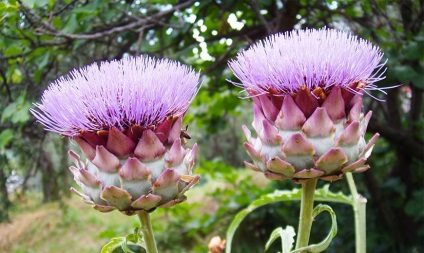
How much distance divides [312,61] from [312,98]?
0.17ft

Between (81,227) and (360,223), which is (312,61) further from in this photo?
(81,227)

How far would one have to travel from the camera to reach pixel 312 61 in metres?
0.68

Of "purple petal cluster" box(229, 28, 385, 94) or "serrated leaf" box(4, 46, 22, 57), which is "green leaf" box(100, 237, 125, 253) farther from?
"serrated leaf" box(4, 46, 22, 57)

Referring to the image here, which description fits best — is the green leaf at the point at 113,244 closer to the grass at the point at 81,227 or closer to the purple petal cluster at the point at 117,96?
the purple petal cluster at the point at 117,96

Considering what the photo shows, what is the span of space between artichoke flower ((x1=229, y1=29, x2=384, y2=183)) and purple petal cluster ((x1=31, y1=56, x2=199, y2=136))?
0.34 feet

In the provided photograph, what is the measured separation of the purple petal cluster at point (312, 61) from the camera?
0.68 meters

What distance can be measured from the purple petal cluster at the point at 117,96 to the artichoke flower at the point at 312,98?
0.10 m

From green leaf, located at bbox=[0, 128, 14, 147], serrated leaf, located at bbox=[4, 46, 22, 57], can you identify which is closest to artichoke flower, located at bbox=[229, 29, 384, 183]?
serrated leaf, located at bbox=[4, 46, 22, 57]

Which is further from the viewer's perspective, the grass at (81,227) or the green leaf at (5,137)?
the grass at (81,227)

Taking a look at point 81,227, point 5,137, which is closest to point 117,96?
point 5,137

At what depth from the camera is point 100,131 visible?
2.25 feet

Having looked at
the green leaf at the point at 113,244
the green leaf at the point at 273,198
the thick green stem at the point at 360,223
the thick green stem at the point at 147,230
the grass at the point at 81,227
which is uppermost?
the thick green stem at the point at 147,230

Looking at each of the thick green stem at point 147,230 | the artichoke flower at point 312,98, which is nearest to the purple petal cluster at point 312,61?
the artichoke flower at point 312,98

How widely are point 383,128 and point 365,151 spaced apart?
1447mm
